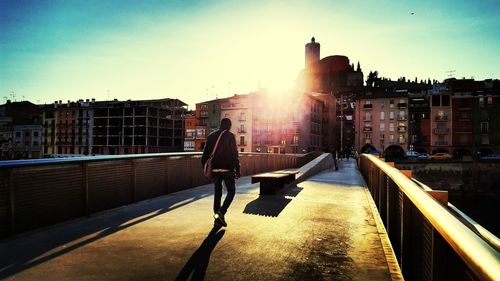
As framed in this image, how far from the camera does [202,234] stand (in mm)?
4930

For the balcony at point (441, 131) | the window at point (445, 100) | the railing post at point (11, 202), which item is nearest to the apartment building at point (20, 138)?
the balcony at point (441, 131)

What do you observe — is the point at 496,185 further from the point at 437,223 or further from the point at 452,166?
the point at 437,223

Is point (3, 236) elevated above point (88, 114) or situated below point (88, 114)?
below

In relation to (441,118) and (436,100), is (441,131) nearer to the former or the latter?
(441,118)

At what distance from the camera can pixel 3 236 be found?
4.58 m

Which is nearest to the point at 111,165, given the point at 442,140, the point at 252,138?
the point at 252,138

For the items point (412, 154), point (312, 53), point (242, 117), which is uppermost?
point (312, 53)

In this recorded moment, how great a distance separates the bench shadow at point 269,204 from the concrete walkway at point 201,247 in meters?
0.06

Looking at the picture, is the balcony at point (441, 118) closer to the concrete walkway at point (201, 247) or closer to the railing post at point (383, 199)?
the concrete walkway at point (201, 247)

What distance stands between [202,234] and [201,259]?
1.13 metres

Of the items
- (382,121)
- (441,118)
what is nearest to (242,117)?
(382,121)

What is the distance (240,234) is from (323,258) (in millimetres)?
1421

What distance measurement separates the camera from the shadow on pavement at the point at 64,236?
377 centimetres

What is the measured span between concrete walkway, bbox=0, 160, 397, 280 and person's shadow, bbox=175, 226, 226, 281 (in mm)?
10
